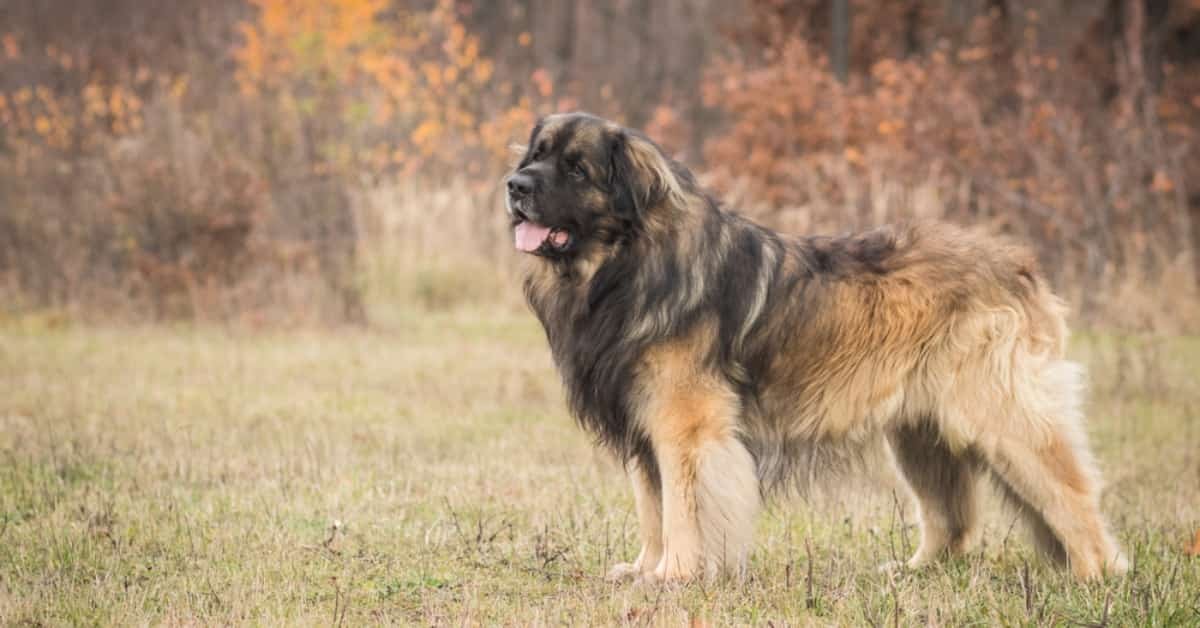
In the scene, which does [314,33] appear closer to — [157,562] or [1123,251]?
[1123,251]

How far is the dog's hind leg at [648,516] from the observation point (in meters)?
5.55

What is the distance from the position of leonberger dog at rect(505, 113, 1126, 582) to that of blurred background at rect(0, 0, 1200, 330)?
6.11 metres

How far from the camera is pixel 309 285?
13.9m

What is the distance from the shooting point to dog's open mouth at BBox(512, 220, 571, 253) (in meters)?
5.33

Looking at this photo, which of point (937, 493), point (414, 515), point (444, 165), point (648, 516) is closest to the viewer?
point (648, 516)

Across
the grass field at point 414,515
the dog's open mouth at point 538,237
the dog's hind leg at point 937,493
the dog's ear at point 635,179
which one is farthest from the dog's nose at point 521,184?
the dog's hind leg at point 937,493

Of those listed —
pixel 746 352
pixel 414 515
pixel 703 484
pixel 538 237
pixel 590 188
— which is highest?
pixel 590 188

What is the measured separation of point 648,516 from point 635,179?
4.62 feet

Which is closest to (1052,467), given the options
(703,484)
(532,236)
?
(703,484)

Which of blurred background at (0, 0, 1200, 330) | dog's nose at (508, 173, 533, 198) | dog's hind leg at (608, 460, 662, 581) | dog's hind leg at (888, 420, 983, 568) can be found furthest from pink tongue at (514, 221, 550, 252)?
blurred background at (0, 0, 1200, 330)

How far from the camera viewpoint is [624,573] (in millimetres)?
5426

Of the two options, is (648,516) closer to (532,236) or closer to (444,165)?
(532,236)

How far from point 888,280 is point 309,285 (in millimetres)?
9393

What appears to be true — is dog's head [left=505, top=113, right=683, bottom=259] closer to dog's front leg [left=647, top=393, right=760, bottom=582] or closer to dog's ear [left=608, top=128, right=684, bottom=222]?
dog's ear [left=608, top=128, right=684, bottom=222]
